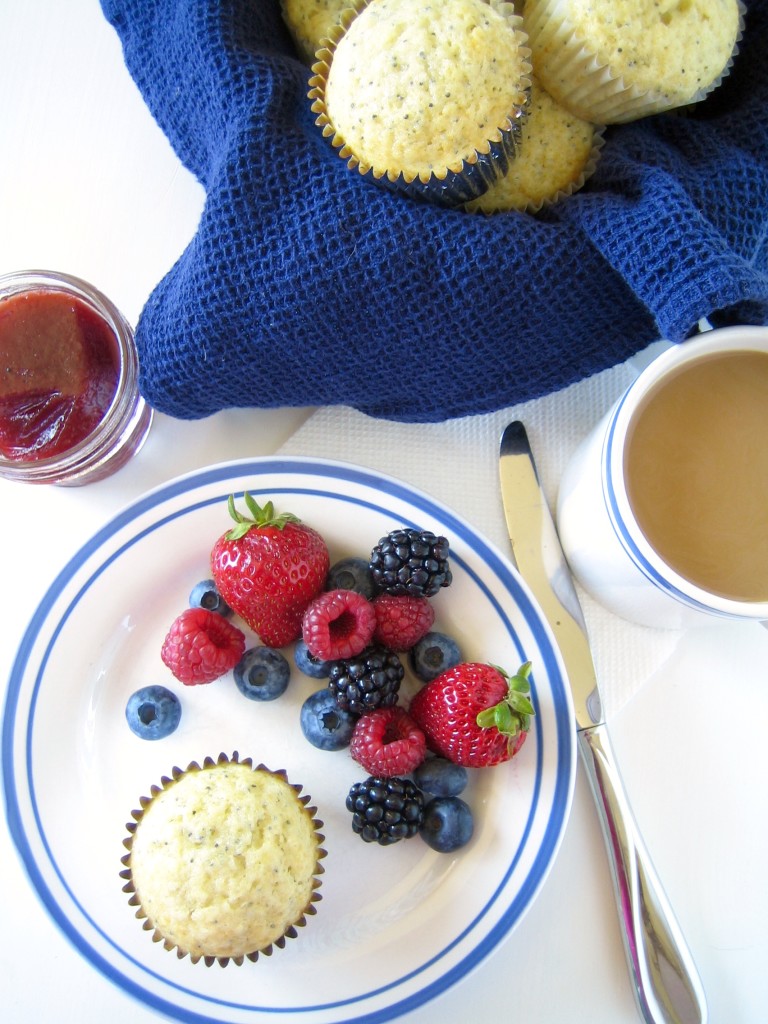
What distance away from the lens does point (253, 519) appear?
0.92 meters

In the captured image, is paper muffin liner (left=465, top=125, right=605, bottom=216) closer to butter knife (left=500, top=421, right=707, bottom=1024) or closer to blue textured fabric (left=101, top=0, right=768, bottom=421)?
blue textured fabric (left=101, top=0, right=768, bottom=421)

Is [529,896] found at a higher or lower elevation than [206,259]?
lower

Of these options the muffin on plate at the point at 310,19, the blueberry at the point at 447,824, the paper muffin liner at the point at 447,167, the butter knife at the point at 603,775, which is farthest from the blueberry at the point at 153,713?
the muffin on plate at the point at 310,19

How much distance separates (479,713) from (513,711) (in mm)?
38

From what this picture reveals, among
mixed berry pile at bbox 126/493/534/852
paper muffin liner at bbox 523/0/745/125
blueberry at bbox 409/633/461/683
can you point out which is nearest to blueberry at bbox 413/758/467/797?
mixed berry pile at bbox 126/493/534/852

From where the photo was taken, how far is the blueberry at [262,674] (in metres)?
0.93

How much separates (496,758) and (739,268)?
0.56 meters

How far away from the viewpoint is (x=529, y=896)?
884 mm

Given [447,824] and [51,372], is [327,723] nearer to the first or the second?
[447,824]

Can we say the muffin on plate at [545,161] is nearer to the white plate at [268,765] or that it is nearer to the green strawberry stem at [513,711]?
the white plate at [268,765]

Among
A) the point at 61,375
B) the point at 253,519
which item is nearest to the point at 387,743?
→ the point at 253,519

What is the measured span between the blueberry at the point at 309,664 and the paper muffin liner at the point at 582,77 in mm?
665

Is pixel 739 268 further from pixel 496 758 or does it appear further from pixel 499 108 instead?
pixel 496 758

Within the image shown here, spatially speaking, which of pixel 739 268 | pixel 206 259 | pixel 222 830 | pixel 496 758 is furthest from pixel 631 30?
pixel 222 830
